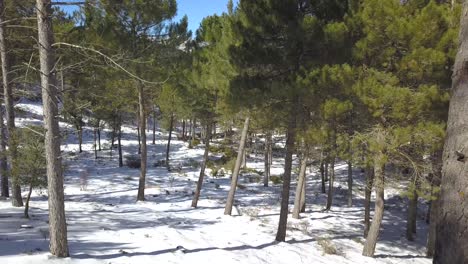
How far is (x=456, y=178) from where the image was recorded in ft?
5.68

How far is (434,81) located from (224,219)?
333 inches

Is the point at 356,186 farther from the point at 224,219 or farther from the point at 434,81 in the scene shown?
the point at 434,81

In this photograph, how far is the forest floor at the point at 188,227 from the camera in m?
7.80

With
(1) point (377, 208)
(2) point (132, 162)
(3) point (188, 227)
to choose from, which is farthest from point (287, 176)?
(2) point (132, 162)

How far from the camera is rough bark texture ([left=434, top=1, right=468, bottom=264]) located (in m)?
1.66

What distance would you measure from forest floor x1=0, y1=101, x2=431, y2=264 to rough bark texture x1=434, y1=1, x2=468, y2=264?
6.31 meters

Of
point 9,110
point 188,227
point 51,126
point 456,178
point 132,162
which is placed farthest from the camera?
point 132,162

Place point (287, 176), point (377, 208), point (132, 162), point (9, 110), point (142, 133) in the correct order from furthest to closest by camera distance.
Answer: point (132, 162), point (142, 133), point (9, 110), point (377, 208), point (287, 176)

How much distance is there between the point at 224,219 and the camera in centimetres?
1395

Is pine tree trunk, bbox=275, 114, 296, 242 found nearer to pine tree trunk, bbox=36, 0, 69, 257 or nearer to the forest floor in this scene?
the forest floor

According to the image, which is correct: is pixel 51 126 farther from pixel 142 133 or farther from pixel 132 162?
pixel 132 162

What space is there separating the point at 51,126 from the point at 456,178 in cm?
607

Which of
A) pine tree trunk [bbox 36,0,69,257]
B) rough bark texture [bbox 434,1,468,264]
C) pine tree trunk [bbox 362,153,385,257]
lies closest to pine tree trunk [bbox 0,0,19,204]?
pine tree trunk [bbox 36,0,69,257]

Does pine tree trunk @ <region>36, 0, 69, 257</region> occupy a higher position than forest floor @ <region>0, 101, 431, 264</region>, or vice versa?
pine tree trunk @ <region>36, 0, 69, 257</region>
